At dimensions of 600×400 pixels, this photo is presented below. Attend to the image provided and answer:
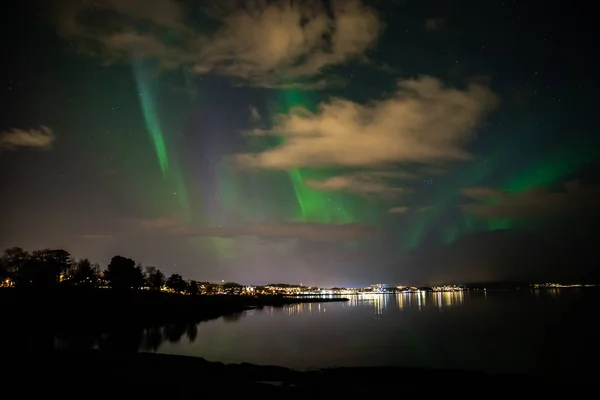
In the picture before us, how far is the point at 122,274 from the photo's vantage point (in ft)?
408

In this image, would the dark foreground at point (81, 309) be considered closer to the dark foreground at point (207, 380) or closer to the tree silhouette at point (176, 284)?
the dark foreground at point (207, 380)

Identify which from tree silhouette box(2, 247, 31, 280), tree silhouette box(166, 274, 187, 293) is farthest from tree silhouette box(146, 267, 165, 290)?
tree silhouette box(2, 247, 31, 280)

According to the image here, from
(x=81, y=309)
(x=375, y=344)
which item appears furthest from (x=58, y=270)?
(x=375, y=344)

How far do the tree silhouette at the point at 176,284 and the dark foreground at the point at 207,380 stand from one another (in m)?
160

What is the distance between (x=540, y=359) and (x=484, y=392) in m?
17.5

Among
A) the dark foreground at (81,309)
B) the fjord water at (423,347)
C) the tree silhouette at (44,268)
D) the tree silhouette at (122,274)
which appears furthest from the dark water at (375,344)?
the tree silhouette at (122,274)

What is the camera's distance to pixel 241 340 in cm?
5488

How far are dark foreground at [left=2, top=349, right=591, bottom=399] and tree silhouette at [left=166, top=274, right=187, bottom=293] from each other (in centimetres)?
16004

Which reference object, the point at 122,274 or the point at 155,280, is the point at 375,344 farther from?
the point at 155,280

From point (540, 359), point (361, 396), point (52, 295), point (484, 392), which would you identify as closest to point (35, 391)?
point (361, 396)

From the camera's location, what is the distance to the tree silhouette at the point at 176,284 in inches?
7338

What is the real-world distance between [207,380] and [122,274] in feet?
362

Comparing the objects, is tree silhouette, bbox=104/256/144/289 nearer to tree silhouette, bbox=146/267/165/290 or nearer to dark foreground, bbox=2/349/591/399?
tree silhouette, bbox=146/267/165/290

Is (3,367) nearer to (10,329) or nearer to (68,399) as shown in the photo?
(68,399)
